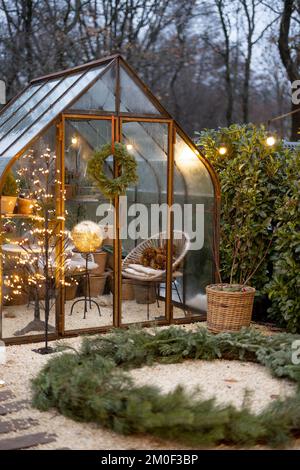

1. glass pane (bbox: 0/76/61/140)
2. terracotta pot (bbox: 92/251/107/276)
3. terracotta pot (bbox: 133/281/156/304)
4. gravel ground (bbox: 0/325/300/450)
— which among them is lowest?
gravel ground (bbox: 0/325/300/450)

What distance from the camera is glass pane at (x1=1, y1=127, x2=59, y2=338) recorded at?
22.3ft

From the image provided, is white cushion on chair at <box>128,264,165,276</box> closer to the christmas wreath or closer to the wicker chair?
the wicker chair

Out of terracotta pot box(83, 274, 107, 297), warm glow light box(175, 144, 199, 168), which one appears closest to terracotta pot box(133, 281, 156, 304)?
terracotta pot box(83, 274, 107, 297)

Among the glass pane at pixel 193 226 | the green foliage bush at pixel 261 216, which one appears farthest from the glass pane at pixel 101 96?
the green foliage bush at pixel 261 216

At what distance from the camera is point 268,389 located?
544cm

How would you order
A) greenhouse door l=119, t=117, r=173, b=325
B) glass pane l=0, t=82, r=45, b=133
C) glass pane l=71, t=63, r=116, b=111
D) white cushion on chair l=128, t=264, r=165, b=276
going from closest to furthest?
glass pane l=71, t=63, r=116, b=111
greenhouse door l=119, t=117, r=173, b=325
white cushion on chair l=128, t=264, r=165, b=276
glass pane l=0, t=82, r=45, b=133

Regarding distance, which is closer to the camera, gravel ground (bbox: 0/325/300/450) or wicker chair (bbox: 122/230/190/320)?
gravel ground (bbox: 0/325/300/450)

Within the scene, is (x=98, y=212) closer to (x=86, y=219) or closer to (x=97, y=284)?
(x=86, y=219)

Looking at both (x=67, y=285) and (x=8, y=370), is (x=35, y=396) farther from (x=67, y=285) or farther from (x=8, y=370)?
(x=67, y=285)

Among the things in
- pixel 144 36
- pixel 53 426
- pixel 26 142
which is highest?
pixel 144 36

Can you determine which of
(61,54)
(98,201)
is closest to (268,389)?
(98,201)

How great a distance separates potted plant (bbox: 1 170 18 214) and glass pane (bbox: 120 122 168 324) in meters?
1.24

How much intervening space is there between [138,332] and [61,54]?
1271 cm

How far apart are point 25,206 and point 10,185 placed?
0.30 metres
